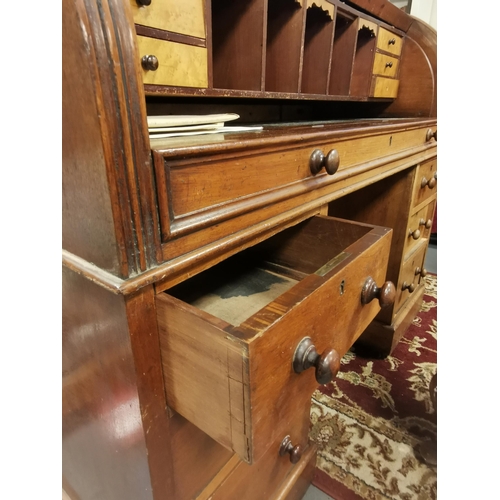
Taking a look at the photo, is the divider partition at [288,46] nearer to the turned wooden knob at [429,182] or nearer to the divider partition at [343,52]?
the divider partition at [343,52]

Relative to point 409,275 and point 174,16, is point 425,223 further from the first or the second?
point 174,16

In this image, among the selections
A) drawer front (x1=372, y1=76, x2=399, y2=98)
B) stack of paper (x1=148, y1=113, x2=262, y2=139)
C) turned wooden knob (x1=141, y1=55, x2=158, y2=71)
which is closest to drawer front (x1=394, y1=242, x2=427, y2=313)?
drawer front (x1=372, y1=76, x2=399, y2=98)

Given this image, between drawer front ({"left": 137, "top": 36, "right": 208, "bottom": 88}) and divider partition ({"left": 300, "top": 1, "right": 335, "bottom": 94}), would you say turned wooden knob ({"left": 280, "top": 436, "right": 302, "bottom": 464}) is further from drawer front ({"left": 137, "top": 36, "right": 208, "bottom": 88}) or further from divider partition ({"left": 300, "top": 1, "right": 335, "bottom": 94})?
divider partition ({"left": 300, "top": 1, "right": 335, "bottom": 94})

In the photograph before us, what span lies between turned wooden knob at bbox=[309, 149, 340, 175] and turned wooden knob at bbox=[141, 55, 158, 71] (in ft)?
0.96

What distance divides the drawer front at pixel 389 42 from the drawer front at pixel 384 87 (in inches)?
3.8

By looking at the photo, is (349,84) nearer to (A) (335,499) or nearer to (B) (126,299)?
(B) (126,299)

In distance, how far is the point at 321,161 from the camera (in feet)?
2.11

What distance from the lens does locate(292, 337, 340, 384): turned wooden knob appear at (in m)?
0.45

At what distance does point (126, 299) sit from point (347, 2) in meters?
1.07

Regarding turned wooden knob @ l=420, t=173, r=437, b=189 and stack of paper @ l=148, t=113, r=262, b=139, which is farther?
turned wooden knob @ l=420, t=173, r=437, b=189

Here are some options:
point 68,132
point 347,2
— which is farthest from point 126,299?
point 347,2

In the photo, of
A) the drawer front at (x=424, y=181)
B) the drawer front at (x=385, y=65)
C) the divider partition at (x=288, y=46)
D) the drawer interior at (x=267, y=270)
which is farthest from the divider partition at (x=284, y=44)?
the drawer front at (x=424, y=181)

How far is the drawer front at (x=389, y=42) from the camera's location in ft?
4.02

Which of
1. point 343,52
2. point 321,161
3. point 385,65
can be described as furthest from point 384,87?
point 321,161
